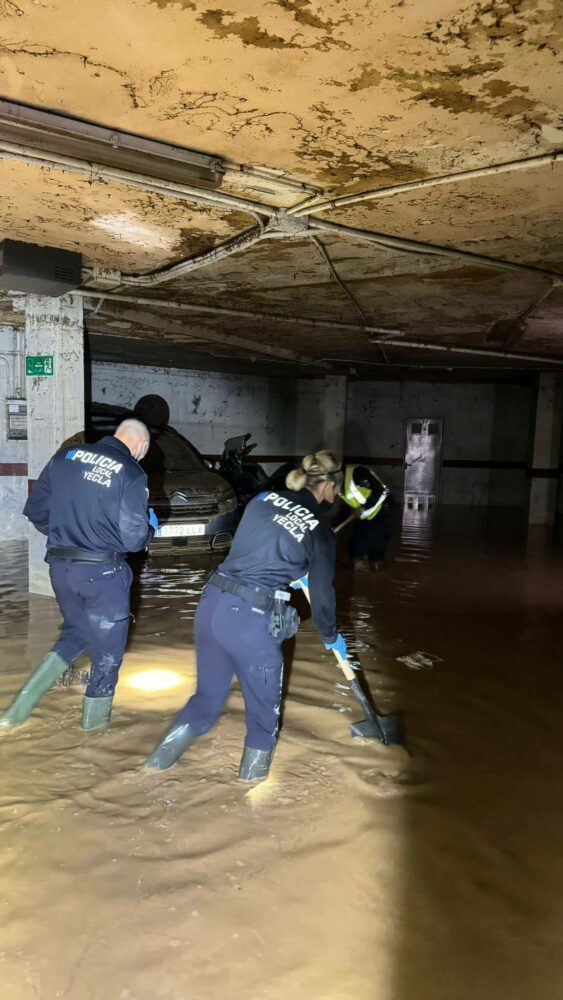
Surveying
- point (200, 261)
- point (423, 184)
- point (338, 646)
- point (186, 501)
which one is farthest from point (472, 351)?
point (338, 646)

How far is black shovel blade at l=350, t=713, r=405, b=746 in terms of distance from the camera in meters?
3.57

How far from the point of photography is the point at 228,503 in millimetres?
7516

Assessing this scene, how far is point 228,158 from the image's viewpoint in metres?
3.56

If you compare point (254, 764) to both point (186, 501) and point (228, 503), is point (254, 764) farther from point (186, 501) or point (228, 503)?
point (228, 503)

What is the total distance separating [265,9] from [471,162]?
1.68 m

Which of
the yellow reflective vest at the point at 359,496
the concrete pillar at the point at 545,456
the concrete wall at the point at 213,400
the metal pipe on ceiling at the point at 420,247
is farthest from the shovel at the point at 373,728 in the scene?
the concrete pillar at the point at 545,456

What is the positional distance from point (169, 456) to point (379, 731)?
5416 mm

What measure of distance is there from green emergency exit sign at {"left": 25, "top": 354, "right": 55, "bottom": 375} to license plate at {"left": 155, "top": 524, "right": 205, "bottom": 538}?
6.49ft

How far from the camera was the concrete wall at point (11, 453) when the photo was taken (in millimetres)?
9094

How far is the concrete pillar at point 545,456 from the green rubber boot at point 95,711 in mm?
11776

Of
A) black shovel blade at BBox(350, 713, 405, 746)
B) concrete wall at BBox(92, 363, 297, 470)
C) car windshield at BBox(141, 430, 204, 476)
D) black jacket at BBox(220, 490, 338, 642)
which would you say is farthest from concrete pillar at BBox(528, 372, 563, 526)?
black jacket at BBox(220, 490, 338, 642)

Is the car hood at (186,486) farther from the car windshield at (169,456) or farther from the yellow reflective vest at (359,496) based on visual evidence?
the yellow reflective vest at (359,496)

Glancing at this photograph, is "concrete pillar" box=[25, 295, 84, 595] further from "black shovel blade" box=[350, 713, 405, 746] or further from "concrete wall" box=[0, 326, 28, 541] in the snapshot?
"black shovel blade" box=[350, 713, 405, 746]

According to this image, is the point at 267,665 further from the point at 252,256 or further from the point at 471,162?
the point at 252,256
